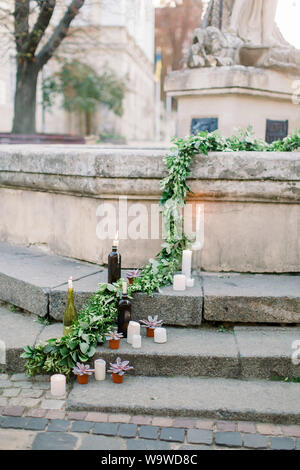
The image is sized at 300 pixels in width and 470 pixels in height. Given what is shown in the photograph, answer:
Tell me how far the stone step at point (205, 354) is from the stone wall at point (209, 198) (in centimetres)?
72

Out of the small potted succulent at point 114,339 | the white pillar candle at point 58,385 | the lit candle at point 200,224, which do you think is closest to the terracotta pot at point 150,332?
the small potted succulent at point 114,339

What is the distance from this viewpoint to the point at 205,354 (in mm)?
3141

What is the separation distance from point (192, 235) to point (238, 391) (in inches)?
50.8

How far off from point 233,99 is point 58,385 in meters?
4.21

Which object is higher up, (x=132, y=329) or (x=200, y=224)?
(x=200, y=224)

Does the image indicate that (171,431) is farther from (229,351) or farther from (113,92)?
(113,92)

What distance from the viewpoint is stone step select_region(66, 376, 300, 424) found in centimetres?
283

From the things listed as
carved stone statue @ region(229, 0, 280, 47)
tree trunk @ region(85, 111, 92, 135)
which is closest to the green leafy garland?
carved stone statue @ region(229, 0, 280, 47)

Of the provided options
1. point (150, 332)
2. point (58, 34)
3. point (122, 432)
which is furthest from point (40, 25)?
point (122, 432)

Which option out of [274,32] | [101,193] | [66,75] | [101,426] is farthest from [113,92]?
[101,426]

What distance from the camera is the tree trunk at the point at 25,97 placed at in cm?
1296

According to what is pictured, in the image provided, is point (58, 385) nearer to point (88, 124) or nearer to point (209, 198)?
point (209, 198)

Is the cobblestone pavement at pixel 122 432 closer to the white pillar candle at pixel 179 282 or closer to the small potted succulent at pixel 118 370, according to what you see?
the small potted succulent at pixel 118 370

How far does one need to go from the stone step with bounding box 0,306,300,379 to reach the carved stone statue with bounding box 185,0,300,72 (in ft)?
12.2
